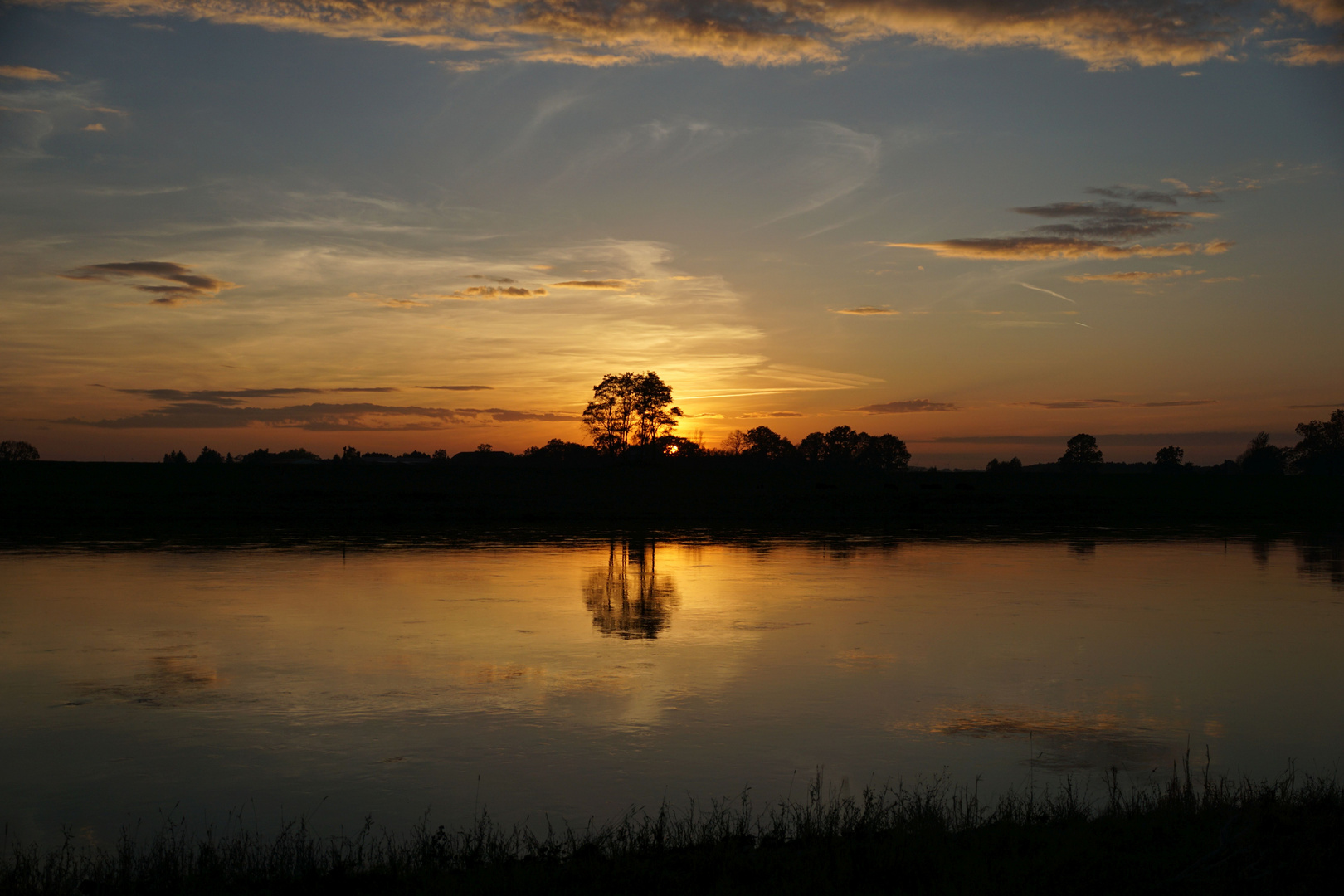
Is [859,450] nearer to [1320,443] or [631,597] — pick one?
[1320,443]

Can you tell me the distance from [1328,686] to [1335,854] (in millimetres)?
8898

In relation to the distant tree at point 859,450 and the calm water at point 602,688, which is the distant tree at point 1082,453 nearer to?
the distant tree at point 859,450

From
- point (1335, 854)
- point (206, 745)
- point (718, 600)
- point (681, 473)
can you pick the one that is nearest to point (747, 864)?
point (1335, 854)

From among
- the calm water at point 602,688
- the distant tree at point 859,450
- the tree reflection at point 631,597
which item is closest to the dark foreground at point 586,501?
the tree reflection at point 631,597

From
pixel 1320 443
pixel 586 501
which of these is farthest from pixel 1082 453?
pixel 586 501

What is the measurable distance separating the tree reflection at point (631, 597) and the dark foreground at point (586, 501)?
58.1 ft

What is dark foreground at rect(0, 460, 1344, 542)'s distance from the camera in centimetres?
5347

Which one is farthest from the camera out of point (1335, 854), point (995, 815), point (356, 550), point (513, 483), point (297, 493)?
point (513, 483)

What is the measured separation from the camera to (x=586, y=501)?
70.4 meters

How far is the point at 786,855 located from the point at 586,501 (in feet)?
204

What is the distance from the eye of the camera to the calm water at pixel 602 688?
1116 centimetres

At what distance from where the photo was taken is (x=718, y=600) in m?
25.1

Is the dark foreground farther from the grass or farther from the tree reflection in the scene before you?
the grass

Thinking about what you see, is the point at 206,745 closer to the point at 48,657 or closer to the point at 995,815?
the point at 48,657
